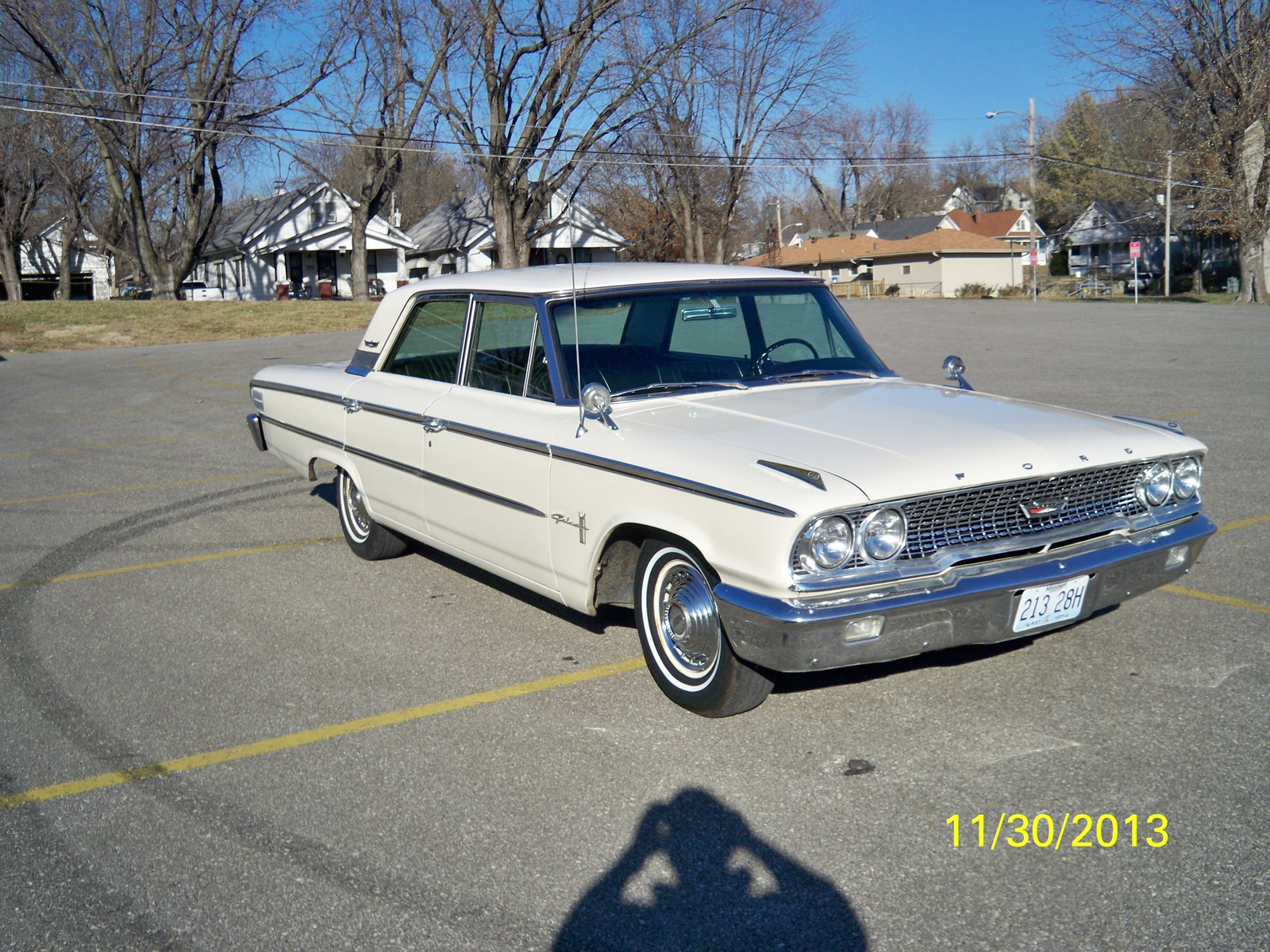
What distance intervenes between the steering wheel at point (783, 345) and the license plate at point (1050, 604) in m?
1.89

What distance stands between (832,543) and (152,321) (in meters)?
33.3

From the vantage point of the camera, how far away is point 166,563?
22.2ft

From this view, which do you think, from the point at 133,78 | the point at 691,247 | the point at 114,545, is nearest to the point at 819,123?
the point at 691,247

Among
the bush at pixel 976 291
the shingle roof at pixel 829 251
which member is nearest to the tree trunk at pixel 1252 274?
the bush at pixel 976 291

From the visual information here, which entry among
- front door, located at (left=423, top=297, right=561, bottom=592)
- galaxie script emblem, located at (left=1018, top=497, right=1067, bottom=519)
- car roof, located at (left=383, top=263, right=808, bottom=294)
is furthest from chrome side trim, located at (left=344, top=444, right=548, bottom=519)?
galaxie script emblem, located at (left=1018, top=497, right=1067, bottom=519)

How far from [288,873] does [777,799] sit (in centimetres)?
151

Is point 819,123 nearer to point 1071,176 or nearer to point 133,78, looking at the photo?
point 133,78

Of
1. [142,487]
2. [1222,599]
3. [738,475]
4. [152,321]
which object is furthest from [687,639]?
[152,321]

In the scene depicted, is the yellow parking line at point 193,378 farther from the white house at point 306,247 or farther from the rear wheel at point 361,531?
the white house at point 306,247

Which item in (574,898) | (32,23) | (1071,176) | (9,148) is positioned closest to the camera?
(574,898)

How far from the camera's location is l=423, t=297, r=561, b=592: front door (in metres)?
4.76

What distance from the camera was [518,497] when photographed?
15.8 feet

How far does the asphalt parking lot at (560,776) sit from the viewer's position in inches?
117

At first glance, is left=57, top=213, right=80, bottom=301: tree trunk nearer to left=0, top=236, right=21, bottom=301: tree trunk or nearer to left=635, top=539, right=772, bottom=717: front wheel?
left=0, top=236, right=21, bottom=301: tree trunk
